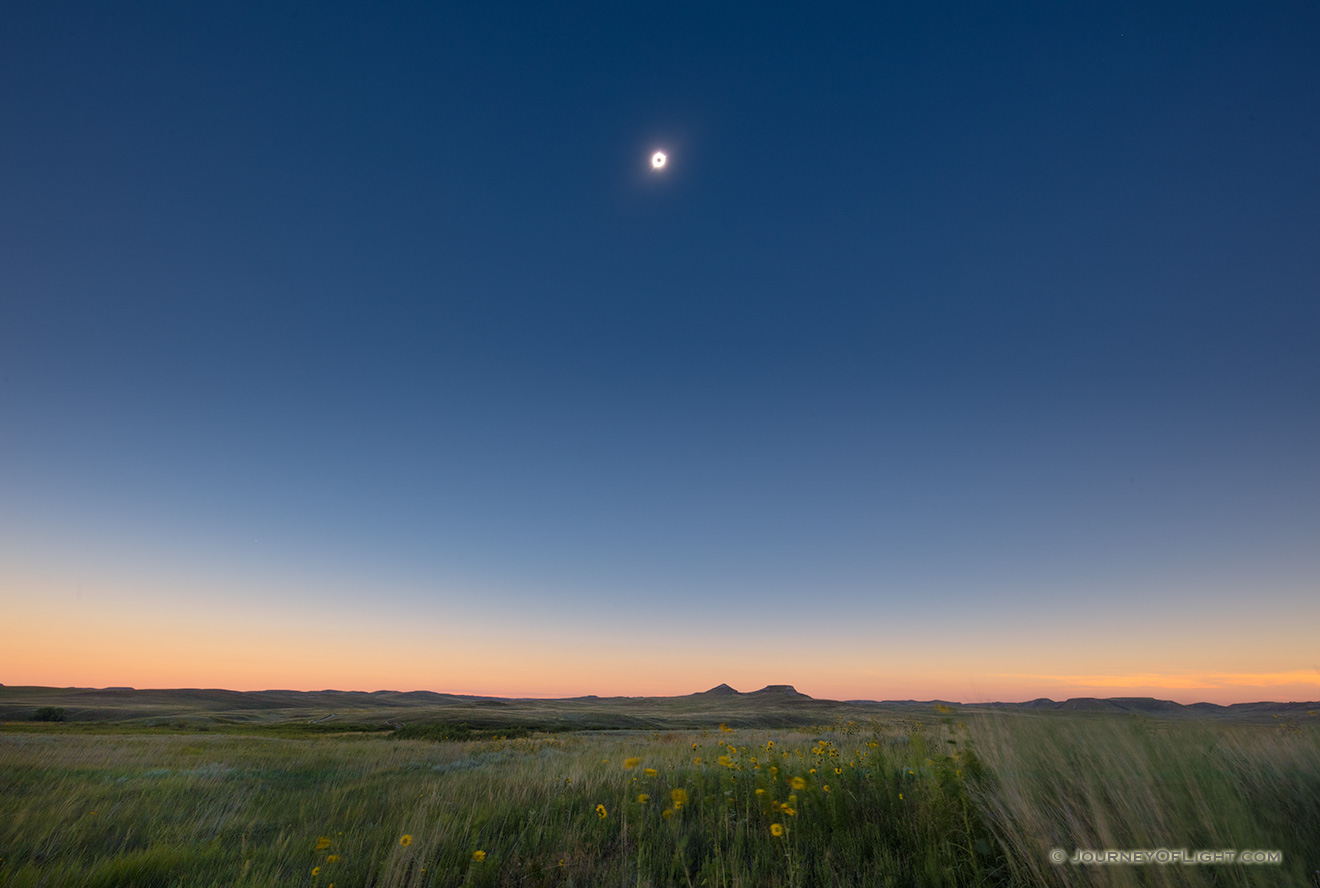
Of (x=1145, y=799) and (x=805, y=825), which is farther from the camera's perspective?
(x=805, y=825)

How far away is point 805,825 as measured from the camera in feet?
15.1

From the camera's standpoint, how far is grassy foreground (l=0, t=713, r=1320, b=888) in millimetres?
3188

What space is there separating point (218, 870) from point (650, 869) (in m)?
3.95

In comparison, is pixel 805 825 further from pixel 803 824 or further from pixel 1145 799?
pixel 1145 799

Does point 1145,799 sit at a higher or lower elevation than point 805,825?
higher

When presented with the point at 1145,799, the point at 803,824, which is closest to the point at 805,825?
the point at 803,824

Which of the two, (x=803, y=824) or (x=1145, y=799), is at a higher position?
(x=1145, y=799)

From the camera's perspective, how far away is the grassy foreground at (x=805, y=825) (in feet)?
Answer: 10.5

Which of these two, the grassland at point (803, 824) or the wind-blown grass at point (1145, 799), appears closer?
the wind-blown grass at point (1145, 799)

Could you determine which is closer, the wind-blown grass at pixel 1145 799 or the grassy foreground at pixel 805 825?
the wind-blown grass at pixel 1145 799

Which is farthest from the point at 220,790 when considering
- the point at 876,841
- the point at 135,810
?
the point at 876,841

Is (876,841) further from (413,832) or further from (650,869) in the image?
(413,832)

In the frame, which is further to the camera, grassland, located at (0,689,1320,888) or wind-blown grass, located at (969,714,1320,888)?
grassland, located at (0,689,1320,888)

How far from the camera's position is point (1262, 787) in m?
3.75
